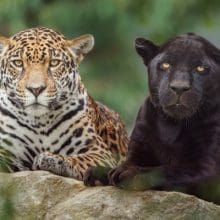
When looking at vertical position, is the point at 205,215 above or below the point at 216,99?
below

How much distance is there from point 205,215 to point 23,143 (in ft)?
9.39

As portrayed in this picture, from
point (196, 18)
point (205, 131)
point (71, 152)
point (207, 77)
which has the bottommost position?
point (71, 152)

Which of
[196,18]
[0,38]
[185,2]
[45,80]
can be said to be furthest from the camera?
[0,38]

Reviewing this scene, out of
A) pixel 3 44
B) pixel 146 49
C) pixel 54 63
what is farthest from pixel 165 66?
pixel 3 44

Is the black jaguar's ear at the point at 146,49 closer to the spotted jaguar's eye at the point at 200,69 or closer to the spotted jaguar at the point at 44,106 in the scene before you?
the spotted jaguar's eye at the point at 200,69

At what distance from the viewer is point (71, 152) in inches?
247

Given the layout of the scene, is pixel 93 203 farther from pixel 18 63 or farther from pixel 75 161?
pixel 18 63

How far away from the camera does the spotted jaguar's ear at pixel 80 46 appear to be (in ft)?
21.7

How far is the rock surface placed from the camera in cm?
377

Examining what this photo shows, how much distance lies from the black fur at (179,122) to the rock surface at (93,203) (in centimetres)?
10

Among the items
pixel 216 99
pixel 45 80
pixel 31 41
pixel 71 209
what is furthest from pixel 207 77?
pixel 31 41

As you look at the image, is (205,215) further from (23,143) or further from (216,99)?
(23,143)

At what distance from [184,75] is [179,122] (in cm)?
54

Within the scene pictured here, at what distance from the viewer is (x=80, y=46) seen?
6629 mm
